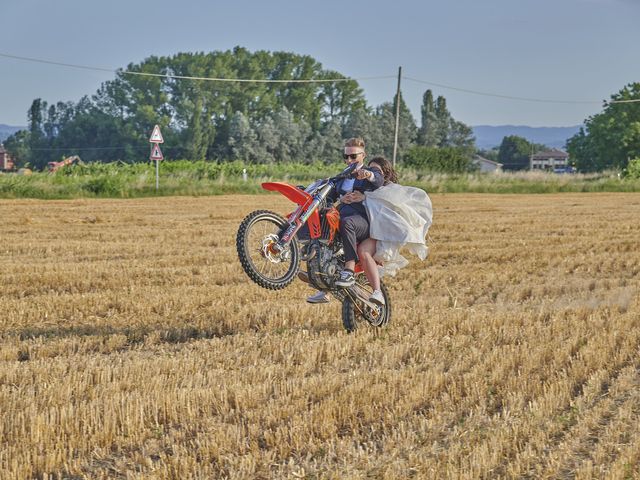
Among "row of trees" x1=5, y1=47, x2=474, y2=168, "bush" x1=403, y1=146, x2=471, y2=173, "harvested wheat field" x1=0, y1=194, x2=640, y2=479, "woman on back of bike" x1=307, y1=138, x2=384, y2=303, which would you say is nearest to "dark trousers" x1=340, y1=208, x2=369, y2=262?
"woman on back of bike" x1=307, y1=138, x2=384, y2=303

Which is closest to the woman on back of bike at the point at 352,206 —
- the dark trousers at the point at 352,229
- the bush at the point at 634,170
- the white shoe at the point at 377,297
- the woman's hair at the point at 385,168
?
the dark trousers at the point at 352,229

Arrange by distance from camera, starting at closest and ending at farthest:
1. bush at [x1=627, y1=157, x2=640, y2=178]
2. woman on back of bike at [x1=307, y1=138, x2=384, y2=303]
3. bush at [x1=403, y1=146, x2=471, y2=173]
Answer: woman on back of bike at [x1=307, y1=138, x2=384, y2=303]
bush at [x1=627, y1=157, x2=640, y2=178]
bush at [x1=403, y1=146, x2=471, y2=173]

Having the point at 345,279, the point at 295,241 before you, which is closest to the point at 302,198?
the point at 295,241

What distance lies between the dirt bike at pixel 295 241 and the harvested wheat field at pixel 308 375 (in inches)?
25.6

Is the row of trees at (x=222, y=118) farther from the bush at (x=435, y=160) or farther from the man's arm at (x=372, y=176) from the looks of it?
the man's arm at (x=372, y=176)

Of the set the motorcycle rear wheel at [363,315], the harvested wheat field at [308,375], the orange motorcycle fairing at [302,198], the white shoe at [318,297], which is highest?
the orange motorcycle fairing at [302,198]

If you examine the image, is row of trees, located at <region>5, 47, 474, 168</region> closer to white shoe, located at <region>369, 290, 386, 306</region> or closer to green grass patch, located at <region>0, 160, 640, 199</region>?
green grass patch, located at <region>0, 160, 640, 199</region>

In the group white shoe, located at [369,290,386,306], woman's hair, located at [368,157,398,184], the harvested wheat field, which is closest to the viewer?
the harvested wheat field

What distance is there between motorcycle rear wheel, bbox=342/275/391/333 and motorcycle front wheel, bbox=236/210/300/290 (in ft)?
3.26

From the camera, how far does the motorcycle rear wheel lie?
29.2 ft

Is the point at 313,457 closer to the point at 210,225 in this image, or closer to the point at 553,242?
the point at 553,242

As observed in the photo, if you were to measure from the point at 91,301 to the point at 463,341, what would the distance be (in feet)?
15.8

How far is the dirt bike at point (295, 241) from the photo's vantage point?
309 inches

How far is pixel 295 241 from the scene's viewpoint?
8.01m
